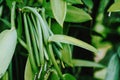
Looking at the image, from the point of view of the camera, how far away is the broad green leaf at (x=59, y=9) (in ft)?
2.03

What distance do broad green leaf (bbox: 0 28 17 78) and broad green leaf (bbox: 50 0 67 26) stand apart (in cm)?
9

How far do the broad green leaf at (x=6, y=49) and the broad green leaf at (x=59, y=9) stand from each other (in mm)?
87

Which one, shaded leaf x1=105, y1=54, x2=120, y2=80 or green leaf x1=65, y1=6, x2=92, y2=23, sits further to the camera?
shaded leaf x1=105, y1=54, x2=120, y2=80

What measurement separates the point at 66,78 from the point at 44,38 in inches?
4.1

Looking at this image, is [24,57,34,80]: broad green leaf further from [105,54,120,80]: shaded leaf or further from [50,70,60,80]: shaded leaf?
[105,54,120,80]: shaded leaf

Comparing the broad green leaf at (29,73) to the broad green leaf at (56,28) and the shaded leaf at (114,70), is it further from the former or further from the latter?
the shaded leaf at (114,70)

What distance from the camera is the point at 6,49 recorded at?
22.8 inches

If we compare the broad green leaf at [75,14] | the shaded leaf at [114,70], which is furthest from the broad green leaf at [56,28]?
the shaded leaf at [114,70]

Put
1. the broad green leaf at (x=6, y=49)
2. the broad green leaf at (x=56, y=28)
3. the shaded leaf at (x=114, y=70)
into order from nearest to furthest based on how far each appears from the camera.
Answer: the broad green leaf at (x=6, y=49) < the broad green leaf at (x=56, y=28) < the shaded leaf at (x=114, y=70)

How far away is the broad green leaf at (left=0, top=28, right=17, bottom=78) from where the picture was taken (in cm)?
57

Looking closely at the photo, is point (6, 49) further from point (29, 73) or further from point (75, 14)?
point (75, 14)

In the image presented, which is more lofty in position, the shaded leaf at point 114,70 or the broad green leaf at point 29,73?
the broad green leaf at point 29,73

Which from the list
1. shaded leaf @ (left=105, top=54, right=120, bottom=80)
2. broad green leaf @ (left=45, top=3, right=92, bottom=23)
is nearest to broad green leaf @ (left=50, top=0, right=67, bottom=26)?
broad green leaf @ (left=45, top=3, right=92, bottom=23)

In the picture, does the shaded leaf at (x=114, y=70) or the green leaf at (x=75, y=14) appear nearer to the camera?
the green leaf at (x=75, y=14)
